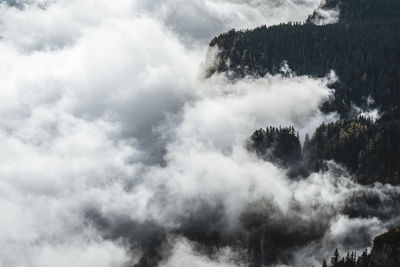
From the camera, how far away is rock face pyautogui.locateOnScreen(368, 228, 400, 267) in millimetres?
125312

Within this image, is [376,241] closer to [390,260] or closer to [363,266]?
[390,260]

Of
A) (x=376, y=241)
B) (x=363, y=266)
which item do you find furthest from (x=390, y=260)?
(x=363, y=266)

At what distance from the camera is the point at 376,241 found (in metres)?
129

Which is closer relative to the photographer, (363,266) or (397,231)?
(397,231)

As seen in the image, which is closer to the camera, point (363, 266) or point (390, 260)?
point (390, 260)

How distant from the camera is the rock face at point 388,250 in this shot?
125312 millimetres

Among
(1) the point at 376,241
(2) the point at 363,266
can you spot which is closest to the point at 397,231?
(1) the point at 376,241

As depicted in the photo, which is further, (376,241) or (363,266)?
(363,266)

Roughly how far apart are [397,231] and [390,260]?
7.00 m

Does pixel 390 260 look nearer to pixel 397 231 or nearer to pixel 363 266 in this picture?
pixel 397 231

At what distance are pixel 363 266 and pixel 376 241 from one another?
30252 mm

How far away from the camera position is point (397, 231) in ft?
417

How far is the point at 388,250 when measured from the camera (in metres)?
127

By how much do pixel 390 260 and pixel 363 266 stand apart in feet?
105
